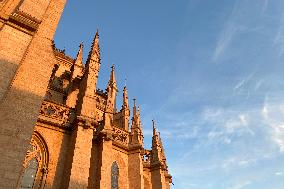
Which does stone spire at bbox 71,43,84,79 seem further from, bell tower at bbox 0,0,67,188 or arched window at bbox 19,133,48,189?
arched window at bbox 19,133,48,189

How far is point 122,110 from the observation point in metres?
21.8

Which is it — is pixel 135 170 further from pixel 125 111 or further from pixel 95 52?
pixel 95 52

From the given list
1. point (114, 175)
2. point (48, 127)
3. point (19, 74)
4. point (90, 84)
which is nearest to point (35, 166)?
point (48, 127)

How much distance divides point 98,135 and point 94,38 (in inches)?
276

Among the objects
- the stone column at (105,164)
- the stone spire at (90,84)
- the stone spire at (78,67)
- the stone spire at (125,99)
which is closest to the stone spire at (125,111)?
the stone spire at (125,99)

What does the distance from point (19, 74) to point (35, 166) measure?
4373 mm

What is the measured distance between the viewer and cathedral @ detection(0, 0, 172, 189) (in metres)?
8.45

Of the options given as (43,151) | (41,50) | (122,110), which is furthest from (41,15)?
(122,110)

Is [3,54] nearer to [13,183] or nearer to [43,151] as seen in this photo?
[13,183]

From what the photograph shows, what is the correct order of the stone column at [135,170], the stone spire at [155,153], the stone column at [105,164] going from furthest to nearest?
the stone spire at [155,153] → the stone column at [135,170] → the stone column at [105,164]

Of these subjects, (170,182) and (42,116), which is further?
(170,182)

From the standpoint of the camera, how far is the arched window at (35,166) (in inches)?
446

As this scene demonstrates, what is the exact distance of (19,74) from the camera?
976 centimetres

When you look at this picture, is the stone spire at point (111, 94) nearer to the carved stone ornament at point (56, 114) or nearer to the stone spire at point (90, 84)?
the stone spire at point (90, 84)
